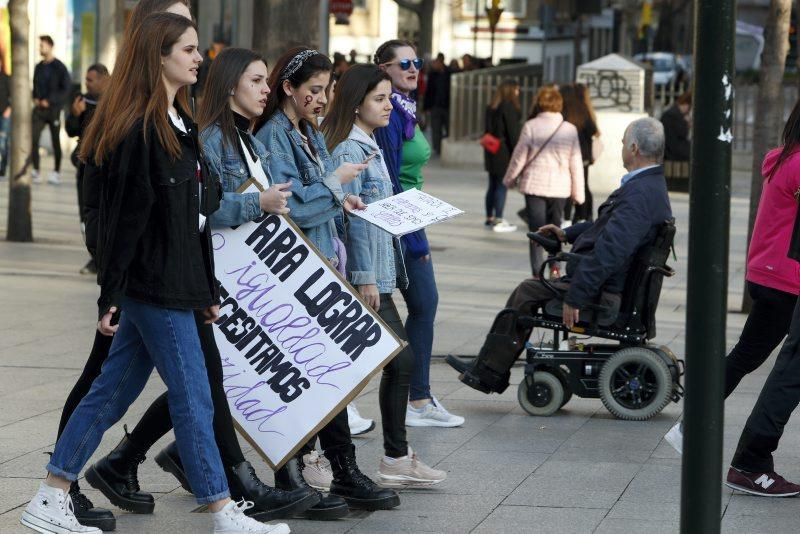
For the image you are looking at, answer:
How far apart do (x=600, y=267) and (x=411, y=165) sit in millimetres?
1122

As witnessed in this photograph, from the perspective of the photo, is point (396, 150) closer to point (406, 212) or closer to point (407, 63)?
point (407, 63)

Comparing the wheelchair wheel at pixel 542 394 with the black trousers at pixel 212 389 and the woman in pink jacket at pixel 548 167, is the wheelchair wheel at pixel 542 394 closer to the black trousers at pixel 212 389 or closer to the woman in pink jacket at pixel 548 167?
the black trousers at pixel 212 389

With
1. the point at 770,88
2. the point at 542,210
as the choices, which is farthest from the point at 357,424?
the point at 542,210

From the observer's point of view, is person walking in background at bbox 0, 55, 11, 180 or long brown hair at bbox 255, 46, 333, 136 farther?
person walking in background at bbox 0, 55, 11, 180

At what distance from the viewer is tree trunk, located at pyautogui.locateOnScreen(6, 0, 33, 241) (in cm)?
1475

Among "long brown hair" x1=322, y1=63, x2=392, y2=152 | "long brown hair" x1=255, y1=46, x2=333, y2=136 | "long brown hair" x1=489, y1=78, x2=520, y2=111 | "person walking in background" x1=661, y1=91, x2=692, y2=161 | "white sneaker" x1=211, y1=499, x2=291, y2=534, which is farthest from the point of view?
"person walking in background" x1=661, y1=91, x2=692, y2=161

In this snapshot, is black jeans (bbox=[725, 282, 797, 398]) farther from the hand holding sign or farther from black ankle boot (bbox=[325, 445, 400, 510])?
the hand holding sign

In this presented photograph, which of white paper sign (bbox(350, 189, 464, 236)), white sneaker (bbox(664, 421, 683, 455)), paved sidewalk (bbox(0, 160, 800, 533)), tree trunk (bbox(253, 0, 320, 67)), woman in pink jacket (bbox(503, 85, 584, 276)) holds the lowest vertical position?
paved sidewalk (bbox(0, 160, 800, 533))

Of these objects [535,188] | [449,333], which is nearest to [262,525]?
[449,333]

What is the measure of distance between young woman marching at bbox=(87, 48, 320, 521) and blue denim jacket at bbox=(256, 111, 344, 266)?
0.29 feet

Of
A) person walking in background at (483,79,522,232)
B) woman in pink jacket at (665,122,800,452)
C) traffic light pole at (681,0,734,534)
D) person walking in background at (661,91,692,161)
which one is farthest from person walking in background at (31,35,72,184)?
traffic light pole at (681,0,734,534)

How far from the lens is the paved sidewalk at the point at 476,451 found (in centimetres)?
580

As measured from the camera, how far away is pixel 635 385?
25.7 ft

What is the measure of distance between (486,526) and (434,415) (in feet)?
6.28
